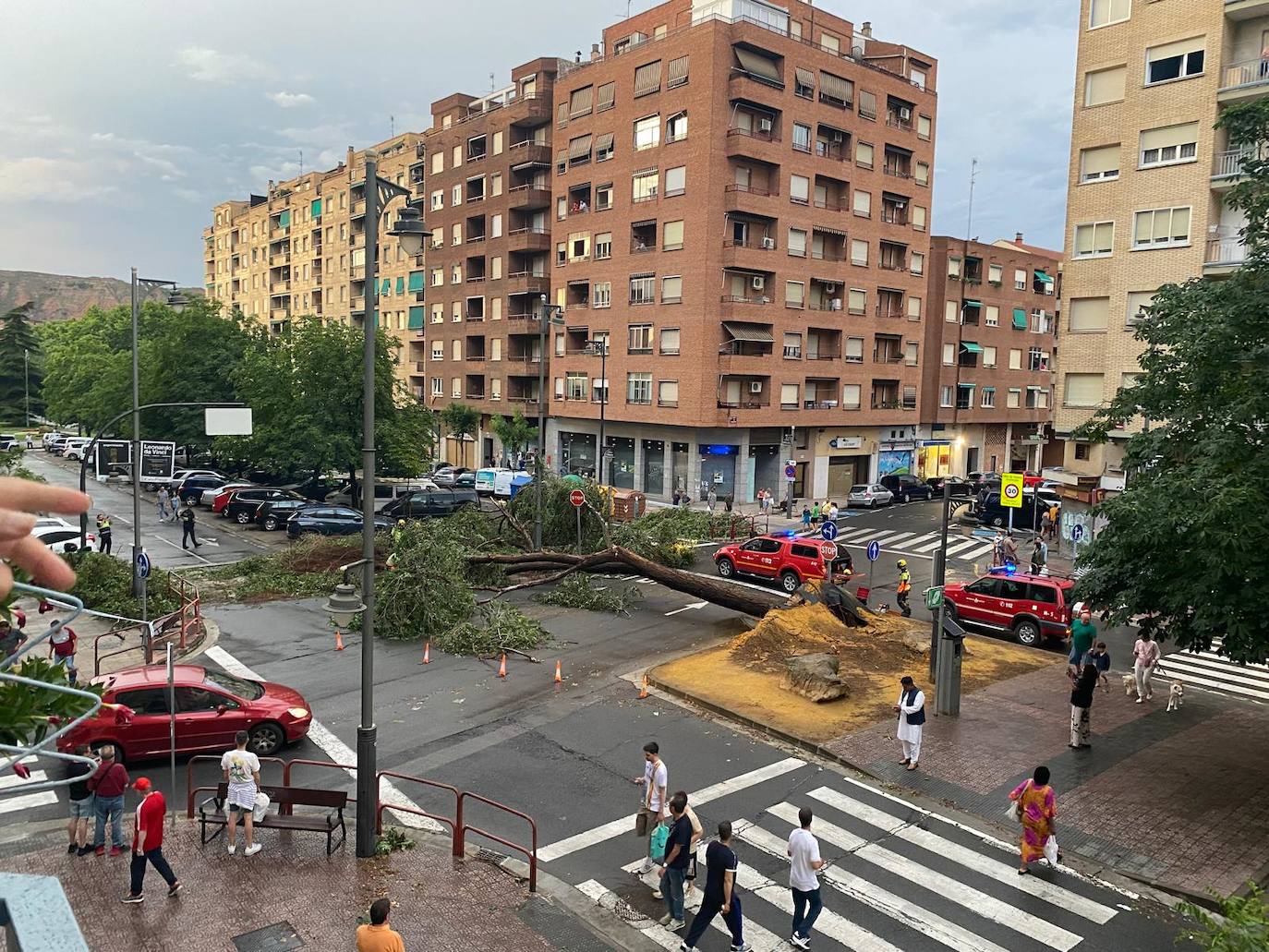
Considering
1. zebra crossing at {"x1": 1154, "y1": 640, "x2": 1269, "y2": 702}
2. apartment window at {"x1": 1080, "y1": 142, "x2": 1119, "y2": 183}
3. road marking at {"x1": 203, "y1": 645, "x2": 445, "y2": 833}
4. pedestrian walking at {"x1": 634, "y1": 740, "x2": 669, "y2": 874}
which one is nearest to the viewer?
pedestrian walking at {"x1": 634, "y1": 740, "x2": 669, "y2": 874}

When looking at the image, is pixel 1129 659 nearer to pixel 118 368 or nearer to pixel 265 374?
pixel 265 374

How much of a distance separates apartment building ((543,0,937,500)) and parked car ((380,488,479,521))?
8737mm

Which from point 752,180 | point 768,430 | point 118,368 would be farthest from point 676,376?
point 118,368

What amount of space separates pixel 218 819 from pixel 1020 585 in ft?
63.2

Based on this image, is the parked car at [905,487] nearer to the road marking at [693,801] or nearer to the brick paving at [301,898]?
the road marking at [693,801]

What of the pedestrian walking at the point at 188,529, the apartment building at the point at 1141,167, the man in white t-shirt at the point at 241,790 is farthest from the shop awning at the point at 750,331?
the man in white t-shirt at the point at 241,790

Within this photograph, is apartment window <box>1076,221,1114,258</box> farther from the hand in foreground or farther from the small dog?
the hand in foreground

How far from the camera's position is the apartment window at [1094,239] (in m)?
31.5

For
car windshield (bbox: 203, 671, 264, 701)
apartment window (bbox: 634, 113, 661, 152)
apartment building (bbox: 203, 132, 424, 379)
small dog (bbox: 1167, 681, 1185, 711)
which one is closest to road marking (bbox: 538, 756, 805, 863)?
car windshield (bbox: 203, 671, 264, 701)

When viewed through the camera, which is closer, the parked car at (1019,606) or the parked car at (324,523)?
the parked car at (1019,606)

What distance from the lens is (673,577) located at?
24.2 meters

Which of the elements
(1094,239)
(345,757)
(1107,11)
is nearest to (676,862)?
(345,757)

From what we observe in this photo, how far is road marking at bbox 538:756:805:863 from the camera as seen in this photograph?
11492 mm

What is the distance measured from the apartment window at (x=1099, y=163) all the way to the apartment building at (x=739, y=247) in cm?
1814
